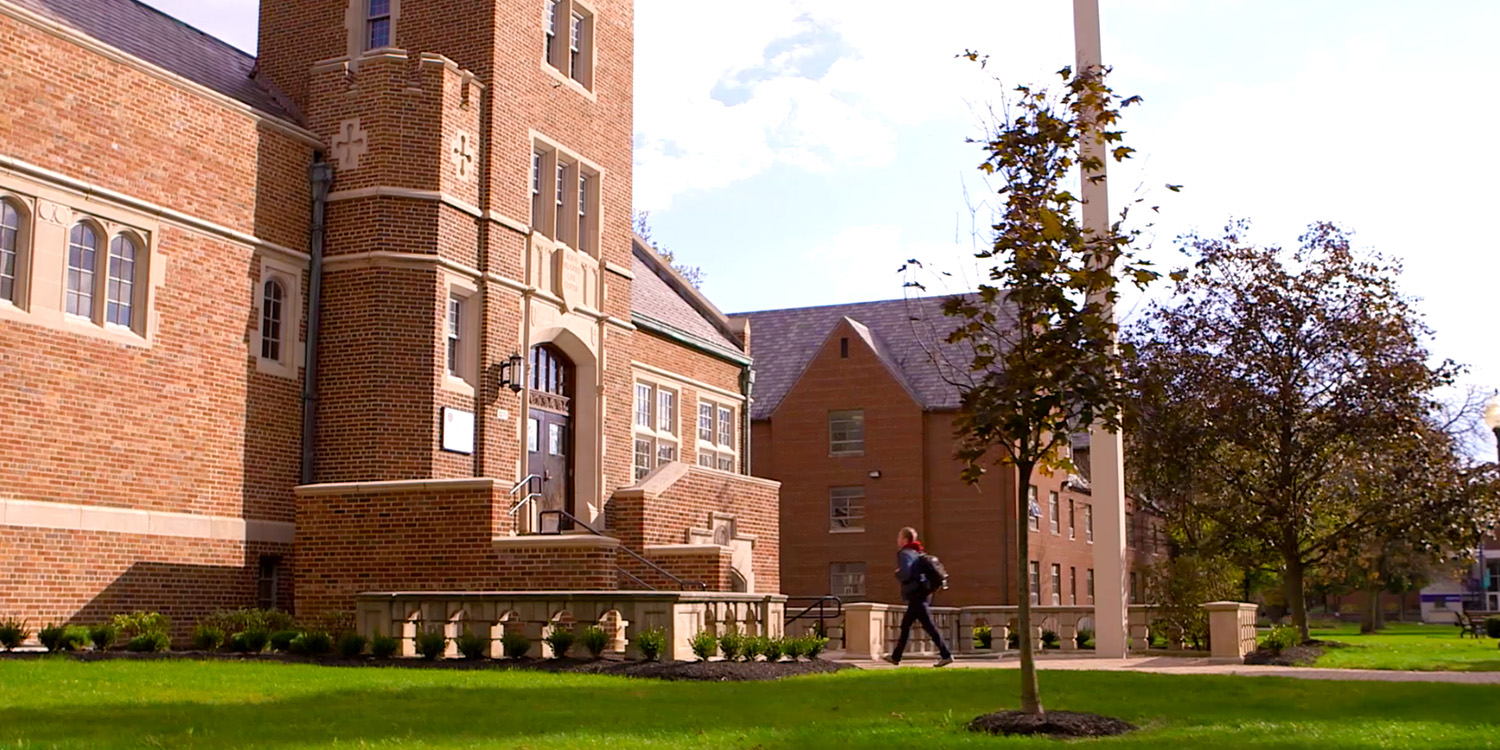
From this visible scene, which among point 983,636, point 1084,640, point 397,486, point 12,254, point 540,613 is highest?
point 12,254

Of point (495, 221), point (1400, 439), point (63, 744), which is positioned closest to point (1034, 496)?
point (1400, 439)

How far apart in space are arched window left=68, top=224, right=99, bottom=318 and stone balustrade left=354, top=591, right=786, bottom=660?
5231 millimetres

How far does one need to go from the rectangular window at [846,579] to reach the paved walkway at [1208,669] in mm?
23962

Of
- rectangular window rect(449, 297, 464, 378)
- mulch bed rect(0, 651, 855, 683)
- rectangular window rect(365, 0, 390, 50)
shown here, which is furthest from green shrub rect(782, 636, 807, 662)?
rectangular window rect(365, 0, 390, 50)

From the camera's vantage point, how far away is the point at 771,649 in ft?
57.1

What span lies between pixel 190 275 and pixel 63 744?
12.8 meters

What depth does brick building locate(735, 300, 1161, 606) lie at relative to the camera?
4572 centimetres

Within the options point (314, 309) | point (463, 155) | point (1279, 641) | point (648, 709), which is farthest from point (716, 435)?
point (648, 709)

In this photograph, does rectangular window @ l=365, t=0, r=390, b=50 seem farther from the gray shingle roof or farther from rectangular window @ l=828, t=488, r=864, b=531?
rectangular window @ l=828, t=488, r=864, b=531

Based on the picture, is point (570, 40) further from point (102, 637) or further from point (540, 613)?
point (102, 637)

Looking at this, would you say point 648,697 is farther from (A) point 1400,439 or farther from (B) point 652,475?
(A) point 1400,439

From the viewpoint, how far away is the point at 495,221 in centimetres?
2400

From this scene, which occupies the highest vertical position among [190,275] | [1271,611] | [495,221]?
[495,221]

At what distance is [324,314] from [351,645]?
268 inches
